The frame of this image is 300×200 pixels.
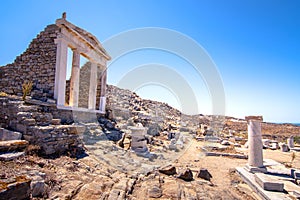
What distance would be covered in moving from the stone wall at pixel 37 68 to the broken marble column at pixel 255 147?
1057 cm

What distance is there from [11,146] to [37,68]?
24.2 feet

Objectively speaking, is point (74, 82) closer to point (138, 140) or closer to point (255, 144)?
point (138, 140)

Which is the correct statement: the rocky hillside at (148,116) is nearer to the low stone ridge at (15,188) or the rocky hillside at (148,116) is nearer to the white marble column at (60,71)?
the white marble column at (60,71)

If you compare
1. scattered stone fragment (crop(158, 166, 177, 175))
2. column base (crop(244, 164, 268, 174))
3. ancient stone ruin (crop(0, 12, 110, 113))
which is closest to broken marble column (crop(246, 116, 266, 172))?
column base (crop(244, 164, 268, 174))

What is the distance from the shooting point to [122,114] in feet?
59.4

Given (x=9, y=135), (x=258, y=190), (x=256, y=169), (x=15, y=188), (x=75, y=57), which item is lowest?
(x=258, y=190)

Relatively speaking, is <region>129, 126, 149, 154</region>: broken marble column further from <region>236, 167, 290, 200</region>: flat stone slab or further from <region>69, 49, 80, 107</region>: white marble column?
<region>69, 49, 80, 107</region>: white marble column

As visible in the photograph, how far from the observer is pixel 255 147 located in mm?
7742

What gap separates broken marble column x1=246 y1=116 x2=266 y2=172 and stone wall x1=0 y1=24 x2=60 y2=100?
10566 mm

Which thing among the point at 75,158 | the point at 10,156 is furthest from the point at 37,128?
the point at 75,158

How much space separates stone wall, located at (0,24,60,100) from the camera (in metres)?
10.5

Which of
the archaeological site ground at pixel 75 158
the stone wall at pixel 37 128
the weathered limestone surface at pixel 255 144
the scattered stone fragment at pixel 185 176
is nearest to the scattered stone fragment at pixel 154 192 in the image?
the archaeological site ground at pixel 75 158

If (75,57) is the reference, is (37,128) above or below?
below

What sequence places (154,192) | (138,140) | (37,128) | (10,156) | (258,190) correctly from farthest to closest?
1. (138,140)
2. (37,128)
3. (258,190)
4. (154,192)
5. (10,156)
